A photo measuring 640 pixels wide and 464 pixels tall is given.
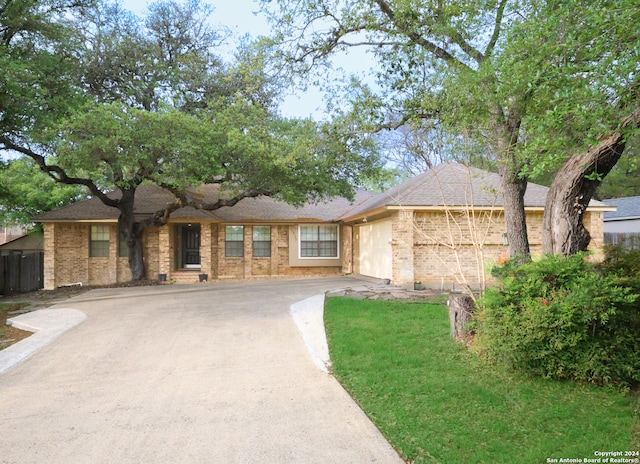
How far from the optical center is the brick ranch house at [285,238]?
1329cm

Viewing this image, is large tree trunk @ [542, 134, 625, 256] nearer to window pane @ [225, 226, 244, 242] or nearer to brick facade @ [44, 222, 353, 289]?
brick facade @ [44, 222, 353, 289]

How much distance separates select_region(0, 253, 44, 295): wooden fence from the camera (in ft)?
49.9

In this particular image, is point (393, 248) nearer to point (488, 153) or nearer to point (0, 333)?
point (488, 153)

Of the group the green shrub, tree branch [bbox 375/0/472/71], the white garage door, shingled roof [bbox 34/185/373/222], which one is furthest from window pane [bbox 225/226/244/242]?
the green shrub

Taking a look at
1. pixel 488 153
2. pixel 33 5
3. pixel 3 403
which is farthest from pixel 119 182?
pixel 488 153

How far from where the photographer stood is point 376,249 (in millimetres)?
15562

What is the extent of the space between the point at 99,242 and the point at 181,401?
14.7m

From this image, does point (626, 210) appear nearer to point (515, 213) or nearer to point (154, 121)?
point (515, 213)

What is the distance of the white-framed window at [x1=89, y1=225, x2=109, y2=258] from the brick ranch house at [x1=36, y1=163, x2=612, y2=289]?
0.04 metres

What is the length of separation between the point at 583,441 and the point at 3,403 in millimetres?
5729

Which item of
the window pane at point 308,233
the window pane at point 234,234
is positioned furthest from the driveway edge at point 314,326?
the window pane at point 234,234

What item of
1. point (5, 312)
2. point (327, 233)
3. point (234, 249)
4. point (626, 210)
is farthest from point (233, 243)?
point (626, 210)

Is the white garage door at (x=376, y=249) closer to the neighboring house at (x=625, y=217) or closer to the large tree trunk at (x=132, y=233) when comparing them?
the large tree trunk at (x=132, y=233)

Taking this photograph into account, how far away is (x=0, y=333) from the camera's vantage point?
8406 mm
